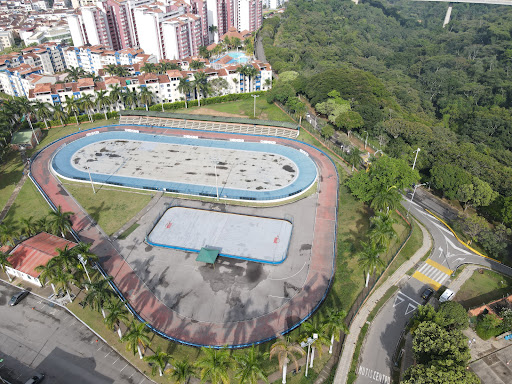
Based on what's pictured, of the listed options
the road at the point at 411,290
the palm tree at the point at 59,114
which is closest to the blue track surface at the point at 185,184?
the palm tree at the point at 59,114

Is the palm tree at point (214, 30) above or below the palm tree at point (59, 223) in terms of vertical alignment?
above

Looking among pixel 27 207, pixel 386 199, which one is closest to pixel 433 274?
pixel 386 199

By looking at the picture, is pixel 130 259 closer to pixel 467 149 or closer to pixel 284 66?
pixel 467 149

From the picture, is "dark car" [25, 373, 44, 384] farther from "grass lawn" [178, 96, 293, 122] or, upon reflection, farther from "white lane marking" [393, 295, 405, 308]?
"grass lawn" [178, 96, 293, 122]

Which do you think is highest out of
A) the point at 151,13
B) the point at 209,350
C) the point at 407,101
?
the point at 151,13

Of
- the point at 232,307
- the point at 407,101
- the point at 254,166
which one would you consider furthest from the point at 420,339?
the point at 407,101

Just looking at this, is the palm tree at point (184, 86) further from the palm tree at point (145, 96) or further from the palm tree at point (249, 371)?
the palm tree at point (249, 371)
